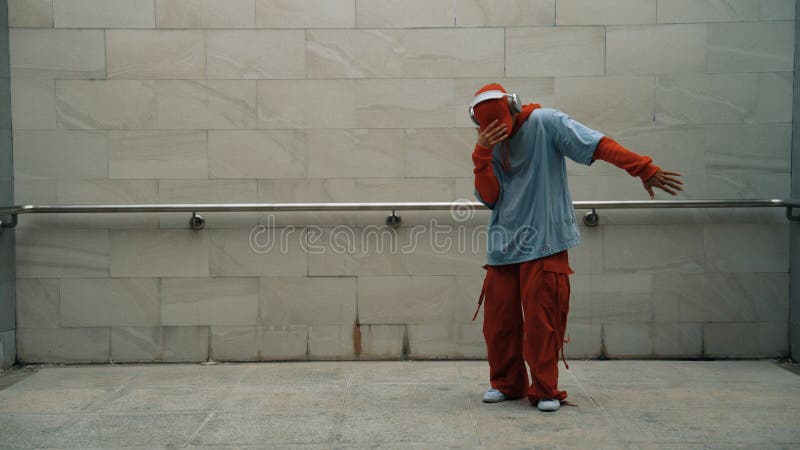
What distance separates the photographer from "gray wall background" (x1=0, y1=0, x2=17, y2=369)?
5.31 metres

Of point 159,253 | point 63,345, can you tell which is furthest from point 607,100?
point 63,345

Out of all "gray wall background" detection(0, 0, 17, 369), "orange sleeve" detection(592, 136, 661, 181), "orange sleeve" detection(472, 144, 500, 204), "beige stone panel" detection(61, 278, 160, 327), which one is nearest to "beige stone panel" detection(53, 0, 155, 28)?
"gray wall background" detection(0, 0, 17, 369)

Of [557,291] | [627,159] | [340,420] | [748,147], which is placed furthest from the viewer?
[748,147]

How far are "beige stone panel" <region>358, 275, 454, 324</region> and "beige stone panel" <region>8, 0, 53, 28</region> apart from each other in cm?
291

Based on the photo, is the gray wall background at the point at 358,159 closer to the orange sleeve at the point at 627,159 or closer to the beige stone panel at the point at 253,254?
the beige stone panel at the point at 253,254

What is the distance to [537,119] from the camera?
426 cm

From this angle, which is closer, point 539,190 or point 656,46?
point 539,190

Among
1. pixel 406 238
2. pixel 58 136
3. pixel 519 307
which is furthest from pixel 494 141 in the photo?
pixel 58 136

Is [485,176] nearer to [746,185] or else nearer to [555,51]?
[555,51]

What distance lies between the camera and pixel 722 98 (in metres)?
5.38

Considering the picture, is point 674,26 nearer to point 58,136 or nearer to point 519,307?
point 519,307

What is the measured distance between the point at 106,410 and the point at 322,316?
→ 164 cm

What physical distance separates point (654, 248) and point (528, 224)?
5.36ft

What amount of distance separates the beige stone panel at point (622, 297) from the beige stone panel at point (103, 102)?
3410mm
